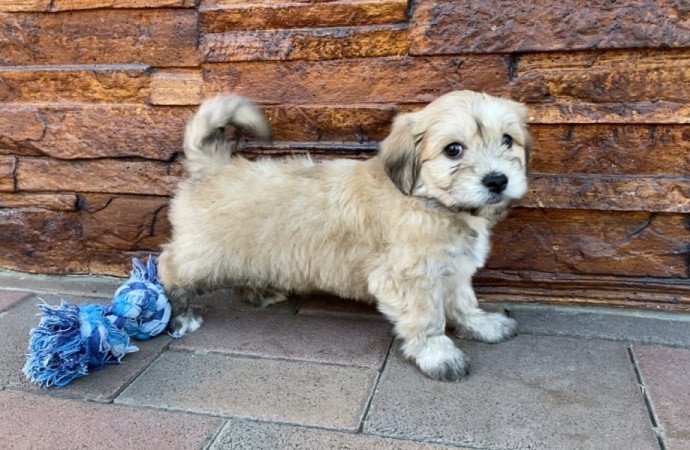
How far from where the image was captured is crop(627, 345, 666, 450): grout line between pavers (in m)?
2.66

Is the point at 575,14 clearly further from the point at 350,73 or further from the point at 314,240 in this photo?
the point at 314,240

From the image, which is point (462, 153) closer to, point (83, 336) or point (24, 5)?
point (83, 336)

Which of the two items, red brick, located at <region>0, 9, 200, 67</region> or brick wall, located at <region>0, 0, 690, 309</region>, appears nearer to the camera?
brick wall, located at <region>0, 0, 690, 309</region>

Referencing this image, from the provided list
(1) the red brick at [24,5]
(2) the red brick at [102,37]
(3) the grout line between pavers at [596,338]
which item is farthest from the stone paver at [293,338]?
(1) the red brick at [24,5]

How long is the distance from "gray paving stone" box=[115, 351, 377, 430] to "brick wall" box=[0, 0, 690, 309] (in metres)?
1.37

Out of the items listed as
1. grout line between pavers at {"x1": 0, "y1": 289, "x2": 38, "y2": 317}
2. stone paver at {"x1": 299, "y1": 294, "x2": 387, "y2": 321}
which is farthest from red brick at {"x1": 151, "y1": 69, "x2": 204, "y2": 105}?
grout line between pavers at {"x1": 0, "y1": 289, "x2": 38, "y2": 317}

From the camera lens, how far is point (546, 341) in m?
3.56

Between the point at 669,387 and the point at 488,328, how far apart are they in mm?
959

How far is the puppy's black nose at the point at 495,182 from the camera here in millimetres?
2887

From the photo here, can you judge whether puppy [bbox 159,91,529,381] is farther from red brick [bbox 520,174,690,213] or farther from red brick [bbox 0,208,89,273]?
red brick [bbox 0,208,89,273]

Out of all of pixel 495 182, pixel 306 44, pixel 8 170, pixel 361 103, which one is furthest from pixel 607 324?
pixel 8 170

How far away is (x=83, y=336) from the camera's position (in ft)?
10.4

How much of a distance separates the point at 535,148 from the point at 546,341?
1.15 m

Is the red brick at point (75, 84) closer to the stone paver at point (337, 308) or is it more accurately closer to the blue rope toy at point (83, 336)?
the blue rope toy at point (83, 336)
